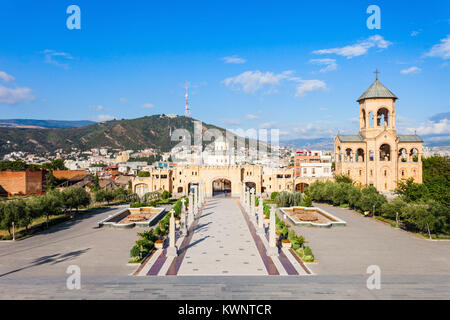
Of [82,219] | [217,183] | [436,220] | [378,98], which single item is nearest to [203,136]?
[217,183]

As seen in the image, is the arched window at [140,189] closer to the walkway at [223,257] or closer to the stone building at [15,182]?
the stone building at [15,182]

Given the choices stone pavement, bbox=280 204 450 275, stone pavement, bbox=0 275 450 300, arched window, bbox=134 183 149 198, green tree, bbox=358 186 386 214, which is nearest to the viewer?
stone pavement, bbox=0 275 450 300

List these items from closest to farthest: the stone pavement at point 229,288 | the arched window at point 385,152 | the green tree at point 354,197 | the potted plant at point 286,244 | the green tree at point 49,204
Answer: the stone pavement at point 229,288 → the potted plant at point 286,244 → the green tree at point 49,204 → the green tree at point 354,197 → the arched window at point 385,152

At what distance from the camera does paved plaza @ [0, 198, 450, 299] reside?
35.0 ft

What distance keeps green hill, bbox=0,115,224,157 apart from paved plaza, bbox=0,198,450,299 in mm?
119605

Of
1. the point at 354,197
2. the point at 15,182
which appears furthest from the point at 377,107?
the point at 15,182

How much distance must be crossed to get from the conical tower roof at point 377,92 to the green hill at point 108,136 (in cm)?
10274

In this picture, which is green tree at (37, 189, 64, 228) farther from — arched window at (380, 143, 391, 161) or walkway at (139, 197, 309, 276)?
arched window at (380, 143, 391, 161)

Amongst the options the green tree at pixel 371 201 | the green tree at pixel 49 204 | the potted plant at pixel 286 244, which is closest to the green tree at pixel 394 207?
the green tree at pixel 371 201

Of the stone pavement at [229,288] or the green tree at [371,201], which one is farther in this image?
the green tree at [371,201]

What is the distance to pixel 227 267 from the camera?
13.9m

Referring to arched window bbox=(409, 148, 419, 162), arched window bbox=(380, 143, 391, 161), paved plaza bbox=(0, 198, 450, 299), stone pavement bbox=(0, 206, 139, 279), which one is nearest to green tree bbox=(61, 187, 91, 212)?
stone pavement bbox=(0, 206, 139, 279)

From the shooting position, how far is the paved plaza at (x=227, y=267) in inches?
420
